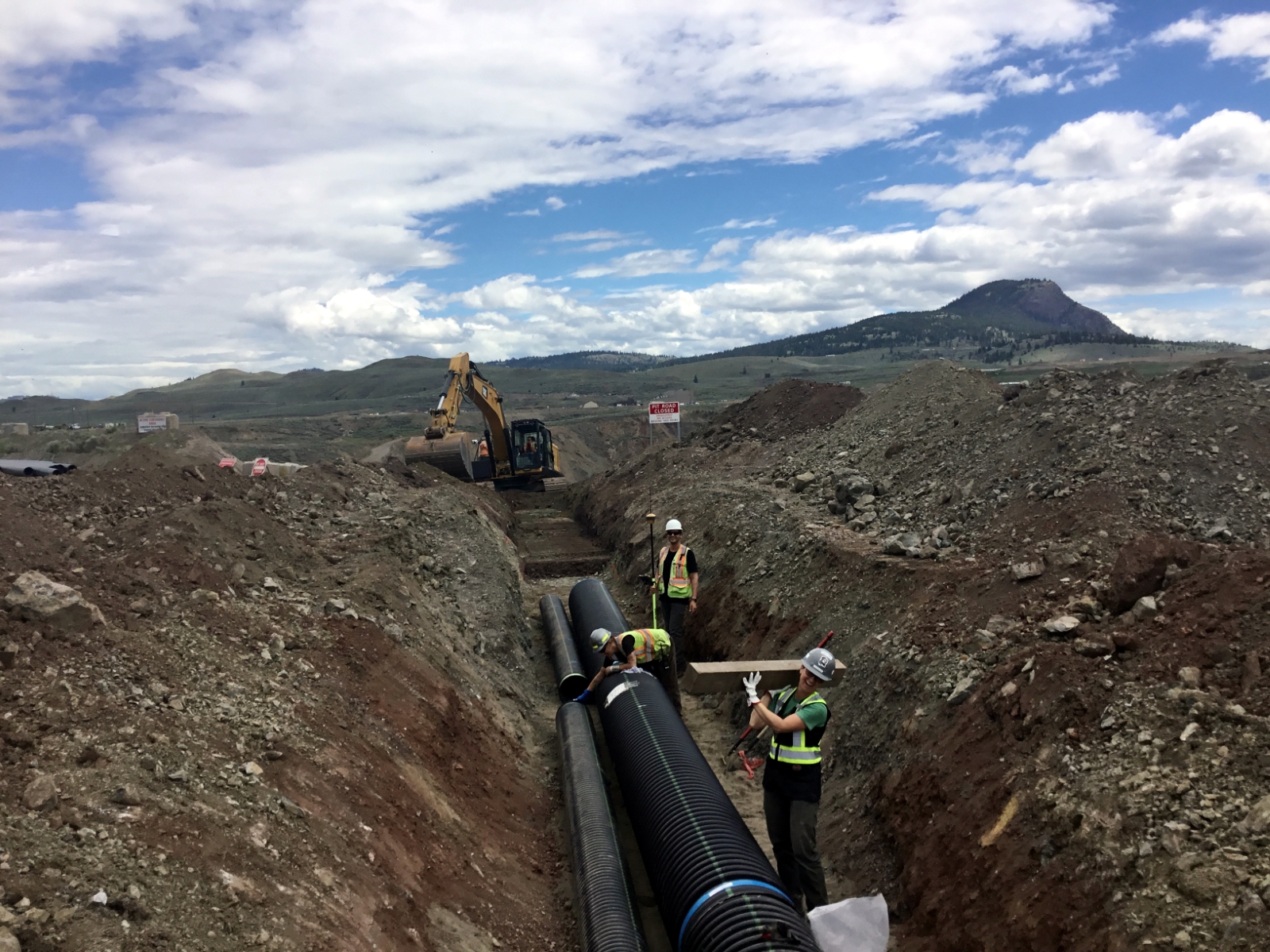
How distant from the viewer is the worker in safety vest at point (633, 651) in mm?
9852

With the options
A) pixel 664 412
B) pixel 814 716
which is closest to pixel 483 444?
pixel 664 412

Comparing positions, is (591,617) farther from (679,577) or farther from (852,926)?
(852,926)

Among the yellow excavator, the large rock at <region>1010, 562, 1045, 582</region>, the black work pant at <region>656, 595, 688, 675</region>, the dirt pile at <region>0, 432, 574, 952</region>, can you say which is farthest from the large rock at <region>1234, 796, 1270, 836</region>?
the yellow excavator

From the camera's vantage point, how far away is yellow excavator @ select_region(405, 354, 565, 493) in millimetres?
28922

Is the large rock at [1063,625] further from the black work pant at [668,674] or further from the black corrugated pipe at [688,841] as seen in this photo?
the black work pant at [668,674]

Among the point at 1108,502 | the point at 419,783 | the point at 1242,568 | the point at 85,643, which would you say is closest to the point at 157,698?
the point at 85,643

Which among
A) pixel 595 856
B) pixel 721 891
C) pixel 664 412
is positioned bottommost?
pixel 595 856

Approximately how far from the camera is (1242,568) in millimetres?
7344

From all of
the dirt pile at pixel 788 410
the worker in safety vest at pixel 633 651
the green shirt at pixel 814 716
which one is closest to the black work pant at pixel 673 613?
the worker in safety vest at pixel 633 651

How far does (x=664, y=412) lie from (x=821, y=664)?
26.1 metres

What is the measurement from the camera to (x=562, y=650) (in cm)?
1352

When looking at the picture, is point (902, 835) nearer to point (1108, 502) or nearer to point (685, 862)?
point (685, 862)

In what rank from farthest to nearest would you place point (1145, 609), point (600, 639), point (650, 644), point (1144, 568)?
point (650, 644), point (600, 639), point (1144, 568), point (1145, 609)

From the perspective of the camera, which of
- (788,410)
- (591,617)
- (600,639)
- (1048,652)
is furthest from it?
(788,410)
